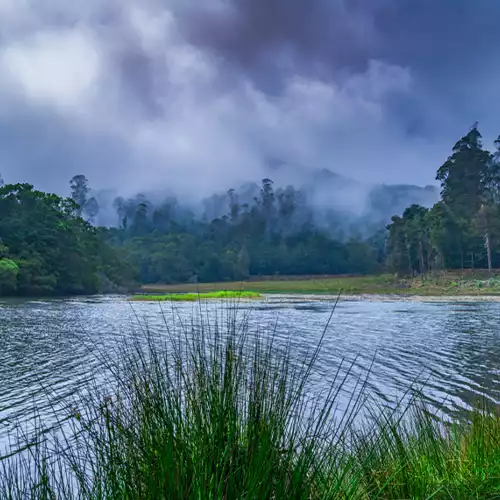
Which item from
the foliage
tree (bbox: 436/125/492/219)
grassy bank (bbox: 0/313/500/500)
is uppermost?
tree (bbox: 436/125/492/219)

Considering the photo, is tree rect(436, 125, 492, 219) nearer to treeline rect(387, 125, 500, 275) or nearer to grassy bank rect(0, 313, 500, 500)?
treeline rect(387, 125, 500, 275)

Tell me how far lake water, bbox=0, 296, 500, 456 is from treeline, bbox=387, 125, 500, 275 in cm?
3553

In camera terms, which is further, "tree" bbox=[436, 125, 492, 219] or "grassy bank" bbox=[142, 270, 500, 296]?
"tree" bbox=[436, 125, 492, 219]

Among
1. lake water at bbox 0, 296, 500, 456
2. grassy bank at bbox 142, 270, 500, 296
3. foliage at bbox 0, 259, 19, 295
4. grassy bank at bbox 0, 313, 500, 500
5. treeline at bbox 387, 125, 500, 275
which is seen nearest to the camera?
grassy bank at bbox 0, 313, 500, 500

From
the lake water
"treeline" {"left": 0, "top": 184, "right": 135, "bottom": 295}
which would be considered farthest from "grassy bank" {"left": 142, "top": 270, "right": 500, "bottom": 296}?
the lake water

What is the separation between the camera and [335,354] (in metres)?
13.6

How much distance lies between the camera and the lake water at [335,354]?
325 inches

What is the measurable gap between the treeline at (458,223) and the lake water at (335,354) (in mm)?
35531

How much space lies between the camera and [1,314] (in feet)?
82.9

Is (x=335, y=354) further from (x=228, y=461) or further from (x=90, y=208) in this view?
(x=90, y=208)

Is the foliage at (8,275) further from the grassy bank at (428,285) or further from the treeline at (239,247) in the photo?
the treeline at (239,247)

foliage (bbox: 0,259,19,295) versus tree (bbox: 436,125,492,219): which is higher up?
tree (bbox: 436,125,492,219)

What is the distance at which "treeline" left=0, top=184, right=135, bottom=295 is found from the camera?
151 ft

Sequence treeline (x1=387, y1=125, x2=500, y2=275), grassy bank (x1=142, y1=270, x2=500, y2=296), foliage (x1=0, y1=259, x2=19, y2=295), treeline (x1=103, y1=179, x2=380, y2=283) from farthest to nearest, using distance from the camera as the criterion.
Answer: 1. treeline (x1=103, y1=179, x2=380, y2=283)
2. treeline (x1=387, y1=125, x2=500, y2=275)
3. grassy bank (x1=142, y1=270, x2=500, y2=296)
4. foliage (x1=0, y1=259, x2=19, y2=295)
